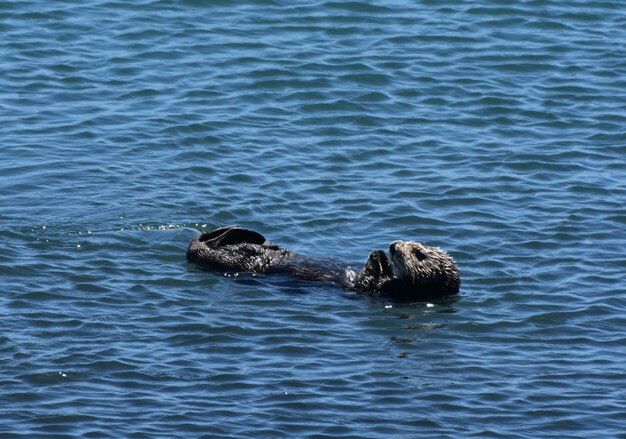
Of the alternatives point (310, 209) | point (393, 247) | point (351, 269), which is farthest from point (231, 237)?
point (310, 209)

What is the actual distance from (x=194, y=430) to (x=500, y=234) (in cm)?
445

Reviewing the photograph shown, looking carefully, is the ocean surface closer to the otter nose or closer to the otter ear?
the otter ear

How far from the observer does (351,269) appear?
9.90 metres

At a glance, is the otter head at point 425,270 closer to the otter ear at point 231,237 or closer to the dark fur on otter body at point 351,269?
the dark fur on otter body at point 351,269

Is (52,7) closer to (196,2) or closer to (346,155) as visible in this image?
(196,2)

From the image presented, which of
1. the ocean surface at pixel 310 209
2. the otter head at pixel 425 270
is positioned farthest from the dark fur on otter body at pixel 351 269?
the ocean surface at pixel 310 209

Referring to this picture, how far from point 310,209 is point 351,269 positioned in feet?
5.46

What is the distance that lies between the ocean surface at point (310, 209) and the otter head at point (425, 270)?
0.50ft

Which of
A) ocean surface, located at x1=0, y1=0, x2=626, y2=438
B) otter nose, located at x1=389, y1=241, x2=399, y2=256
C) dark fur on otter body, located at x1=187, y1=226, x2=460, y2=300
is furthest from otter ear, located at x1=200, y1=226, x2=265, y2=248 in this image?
otter nose, located at x1=389, y1=241, x2=399, y2=256

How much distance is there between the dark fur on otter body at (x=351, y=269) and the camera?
9.77 meters

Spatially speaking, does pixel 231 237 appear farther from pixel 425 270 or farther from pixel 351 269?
→ pixel 425 270

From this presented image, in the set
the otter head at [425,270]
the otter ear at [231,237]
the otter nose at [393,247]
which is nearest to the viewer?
the otter head at [425,270]

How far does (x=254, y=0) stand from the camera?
1783cm

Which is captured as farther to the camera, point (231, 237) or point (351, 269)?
point (231, 237)
